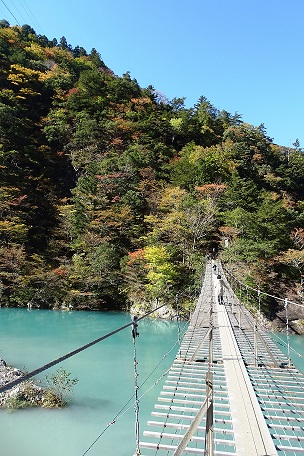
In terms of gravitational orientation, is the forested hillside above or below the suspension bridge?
above

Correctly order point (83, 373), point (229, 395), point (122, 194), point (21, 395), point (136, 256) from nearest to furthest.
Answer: point (229, 395) < point (21, 395) < point (83, 373) < point (136, 256) < point (122, 194)

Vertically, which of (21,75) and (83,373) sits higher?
(21,75)

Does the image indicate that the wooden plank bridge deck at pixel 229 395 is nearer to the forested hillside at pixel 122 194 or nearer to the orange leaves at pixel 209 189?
the forested hillside at pixel 122 194

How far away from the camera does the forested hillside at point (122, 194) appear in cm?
1259

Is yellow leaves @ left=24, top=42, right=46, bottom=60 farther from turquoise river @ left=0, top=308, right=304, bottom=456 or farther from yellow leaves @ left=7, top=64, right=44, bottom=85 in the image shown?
turquoise river @ left=0, top=308, right=304, bottom=456

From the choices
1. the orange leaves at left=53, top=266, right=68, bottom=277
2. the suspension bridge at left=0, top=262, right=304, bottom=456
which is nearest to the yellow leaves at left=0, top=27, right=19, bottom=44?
the orange leaves at left=53, top=266, right=68, bottom=277

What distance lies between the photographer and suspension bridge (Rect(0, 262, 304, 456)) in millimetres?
1644

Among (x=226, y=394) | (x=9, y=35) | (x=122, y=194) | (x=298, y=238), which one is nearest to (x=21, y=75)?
(x=9, y=35)

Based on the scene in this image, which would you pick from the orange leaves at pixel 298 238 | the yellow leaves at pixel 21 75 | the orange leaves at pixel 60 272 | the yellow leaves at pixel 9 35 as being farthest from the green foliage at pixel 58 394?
the yellow leaves at pixel 9 35

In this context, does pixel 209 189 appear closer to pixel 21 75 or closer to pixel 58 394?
pixel 58 394

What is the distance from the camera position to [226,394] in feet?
9.95

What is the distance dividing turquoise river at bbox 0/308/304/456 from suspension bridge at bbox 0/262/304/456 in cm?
72

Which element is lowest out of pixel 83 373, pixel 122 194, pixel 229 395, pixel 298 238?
pixel 83 373

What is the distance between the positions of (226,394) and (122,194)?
13.0 m
